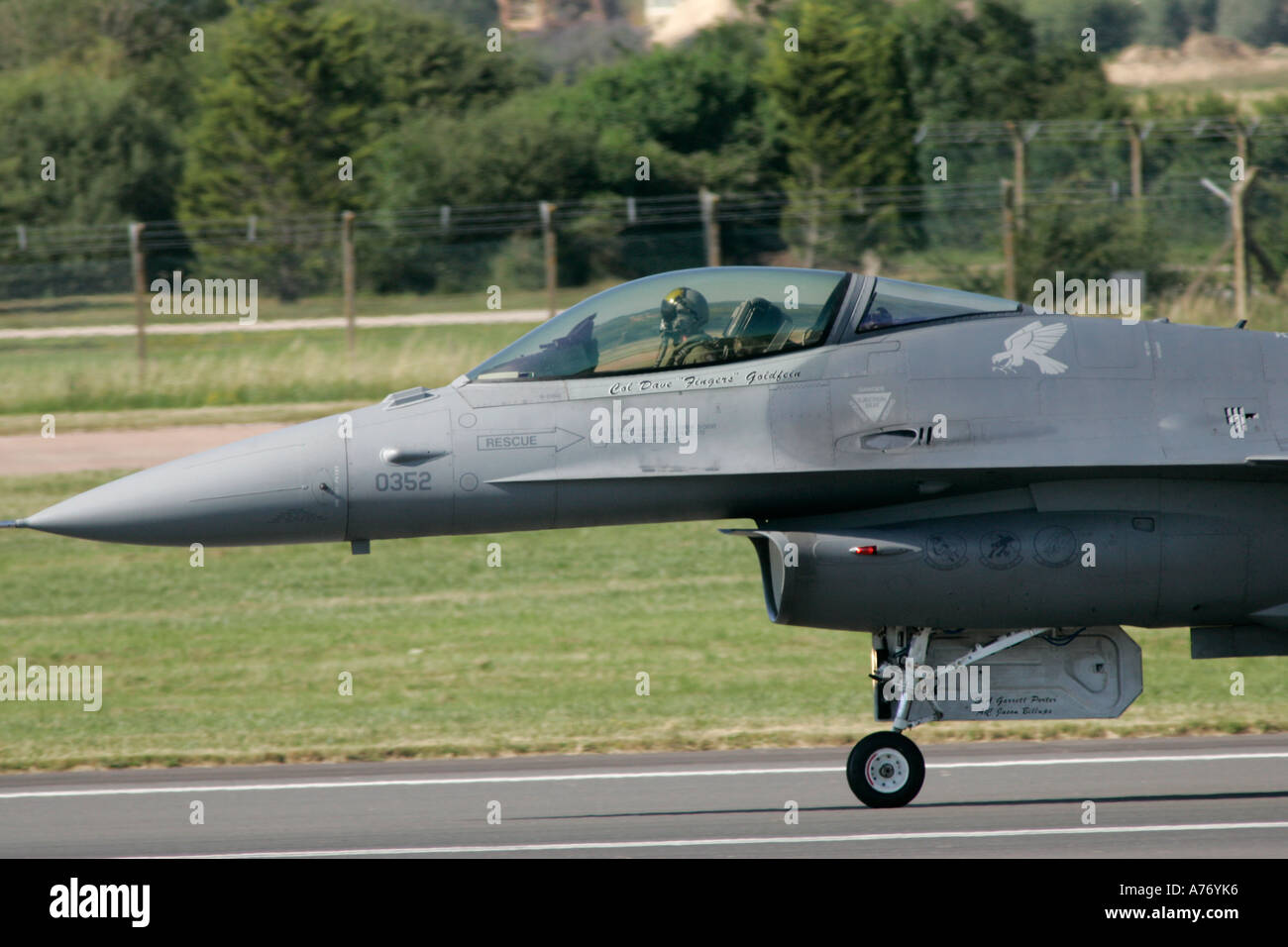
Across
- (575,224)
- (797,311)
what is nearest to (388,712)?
(797,311)

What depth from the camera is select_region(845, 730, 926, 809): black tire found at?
910 cm

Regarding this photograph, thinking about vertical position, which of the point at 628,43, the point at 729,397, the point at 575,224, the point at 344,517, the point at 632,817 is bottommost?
the point at 632,817

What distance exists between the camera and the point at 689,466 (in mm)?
8734

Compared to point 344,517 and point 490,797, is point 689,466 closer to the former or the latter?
point 344,517

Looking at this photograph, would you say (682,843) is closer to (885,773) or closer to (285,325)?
(885,773)

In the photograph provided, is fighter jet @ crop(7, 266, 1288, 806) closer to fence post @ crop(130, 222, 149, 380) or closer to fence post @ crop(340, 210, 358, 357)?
fence post @ crop(340, 210, 358, 357)

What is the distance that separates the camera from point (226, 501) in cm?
841

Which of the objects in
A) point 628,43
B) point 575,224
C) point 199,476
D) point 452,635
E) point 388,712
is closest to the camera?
point 199,476

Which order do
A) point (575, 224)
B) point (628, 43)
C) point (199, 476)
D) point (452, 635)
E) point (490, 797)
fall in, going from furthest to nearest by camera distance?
point (628, 43) < point (575, 224) < point (452, 635) < point (490, 797) < point (199, 476)

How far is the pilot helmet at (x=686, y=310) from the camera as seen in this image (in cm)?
884

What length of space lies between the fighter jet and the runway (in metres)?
0.69

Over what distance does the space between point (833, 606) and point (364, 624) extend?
26.5 ft

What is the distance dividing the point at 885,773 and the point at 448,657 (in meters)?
6.47

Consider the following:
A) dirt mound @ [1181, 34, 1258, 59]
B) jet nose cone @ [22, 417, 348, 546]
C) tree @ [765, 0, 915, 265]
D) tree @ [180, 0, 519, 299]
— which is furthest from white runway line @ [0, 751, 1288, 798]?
dirt mound @ [1181, 34, 1258, 59]
